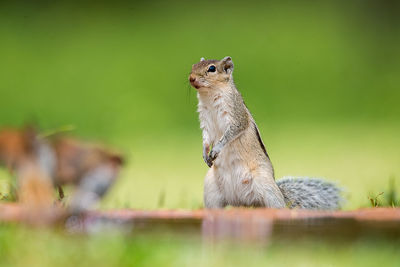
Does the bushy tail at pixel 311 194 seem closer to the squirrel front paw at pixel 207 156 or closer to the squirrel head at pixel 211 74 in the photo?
the squirrel front paw at pixel 207 156

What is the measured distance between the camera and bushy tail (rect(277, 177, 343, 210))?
567cm

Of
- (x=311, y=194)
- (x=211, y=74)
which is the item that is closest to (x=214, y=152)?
(x=211, y=74)

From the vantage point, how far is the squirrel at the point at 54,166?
3.71 metres

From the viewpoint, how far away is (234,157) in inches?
211

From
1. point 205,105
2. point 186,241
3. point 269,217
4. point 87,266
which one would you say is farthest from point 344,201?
point 87,266

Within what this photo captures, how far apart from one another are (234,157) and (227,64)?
905 millimetres

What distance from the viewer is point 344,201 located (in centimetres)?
580

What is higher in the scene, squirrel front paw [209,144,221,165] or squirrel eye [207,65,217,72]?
squirrel eye [207,65,217,72]

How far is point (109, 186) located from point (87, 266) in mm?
1016

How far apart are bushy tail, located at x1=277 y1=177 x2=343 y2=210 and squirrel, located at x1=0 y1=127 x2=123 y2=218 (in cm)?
222

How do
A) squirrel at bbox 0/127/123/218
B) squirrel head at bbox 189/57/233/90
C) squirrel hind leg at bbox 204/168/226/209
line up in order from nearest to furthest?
1. squirrel at bbox 0/127/123/218
2. squirrel hind leg at bbox 204/168/226/209
3. squirrel head at bbox 189/57/233/90

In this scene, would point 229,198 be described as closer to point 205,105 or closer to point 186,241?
point 205,105

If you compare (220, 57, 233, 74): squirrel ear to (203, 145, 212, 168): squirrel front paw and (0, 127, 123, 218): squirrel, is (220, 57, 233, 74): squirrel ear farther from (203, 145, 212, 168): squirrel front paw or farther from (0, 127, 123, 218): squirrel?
(0, 127, 123, 218): squirrel

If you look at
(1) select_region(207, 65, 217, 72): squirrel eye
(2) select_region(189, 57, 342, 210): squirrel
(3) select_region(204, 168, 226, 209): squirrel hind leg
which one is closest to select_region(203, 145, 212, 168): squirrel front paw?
(2) select_region(189, 57, 342, 210): squirrel
